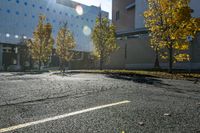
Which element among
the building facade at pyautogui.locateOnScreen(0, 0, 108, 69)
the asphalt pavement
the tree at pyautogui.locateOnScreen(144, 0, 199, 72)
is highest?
the building facade at pyautogui.locateOnScreen(0, 0, 108, 69)

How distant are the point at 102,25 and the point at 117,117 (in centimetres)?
3001

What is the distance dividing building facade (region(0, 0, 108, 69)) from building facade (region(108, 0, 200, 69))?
17.2 metres

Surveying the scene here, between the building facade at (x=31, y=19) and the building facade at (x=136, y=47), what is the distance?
17186 millimetres

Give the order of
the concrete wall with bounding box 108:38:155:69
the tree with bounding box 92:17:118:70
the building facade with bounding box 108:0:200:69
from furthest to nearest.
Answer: the concrete wall with bounding box 108:38:155:69 < the tree with bounding box 92:17:118:70 < the building facade with bounding box 108:0:200:69

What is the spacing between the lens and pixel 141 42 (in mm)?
37344

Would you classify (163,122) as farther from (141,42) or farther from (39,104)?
(141,42)

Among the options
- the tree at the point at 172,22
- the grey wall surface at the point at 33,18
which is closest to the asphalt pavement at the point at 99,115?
the tree at the point at 172,22

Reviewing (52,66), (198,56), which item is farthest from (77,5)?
(198,56)

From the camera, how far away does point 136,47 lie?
3816 cm

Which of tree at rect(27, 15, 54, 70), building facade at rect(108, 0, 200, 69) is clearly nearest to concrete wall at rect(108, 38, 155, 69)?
building facade at rect(108, 0, 200, 69)

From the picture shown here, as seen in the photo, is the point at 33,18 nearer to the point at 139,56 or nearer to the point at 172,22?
the point at 139,56

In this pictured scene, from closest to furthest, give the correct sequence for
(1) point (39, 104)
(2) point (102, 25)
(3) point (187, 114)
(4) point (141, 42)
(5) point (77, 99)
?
(3) point (187, 114)
(1) point (39, 104)
(5) point (77, 99)
(2) point (102, 25)
(4) point (141, 42)

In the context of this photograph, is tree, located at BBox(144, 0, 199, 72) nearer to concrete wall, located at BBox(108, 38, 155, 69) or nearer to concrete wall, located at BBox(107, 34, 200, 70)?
concrete wall, located at BBox(107, 34, 200, 70)

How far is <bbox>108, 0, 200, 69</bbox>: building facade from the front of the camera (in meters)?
30.5
